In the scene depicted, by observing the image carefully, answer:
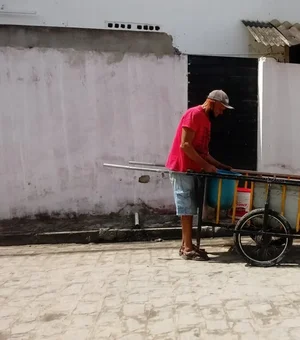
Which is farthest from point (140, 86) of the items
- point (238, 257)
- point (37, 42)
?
point (238, 257)

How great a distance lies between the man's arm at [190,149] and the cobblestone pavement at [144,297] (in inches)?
41.6

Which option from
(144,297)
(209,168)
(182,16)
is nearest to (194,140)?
(209,168)

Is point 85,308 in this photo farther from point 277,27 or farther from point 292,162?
point 277,27

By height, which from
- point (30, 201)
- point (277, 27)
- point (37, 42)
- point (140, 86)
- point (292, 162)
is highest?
point (277, 27)

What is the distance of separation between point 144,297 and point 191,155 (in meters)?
1.56

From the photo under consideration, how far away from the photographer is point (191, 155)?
4.41 m

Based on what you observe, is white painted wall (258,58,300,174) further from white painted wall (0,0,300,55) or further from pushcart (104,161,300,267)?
pushcart (104,161,300,267)

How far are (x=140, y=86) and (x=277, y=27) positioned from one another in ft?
9.60

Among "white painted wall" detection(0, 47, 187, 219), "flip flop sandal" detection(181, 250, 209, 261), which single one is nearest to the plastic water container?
"flip flop sandal" detection(181, 250, 209, 261)

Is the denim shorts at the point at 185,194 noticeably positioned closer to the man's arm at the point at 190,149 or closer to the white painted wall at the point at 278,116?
the man's arm at the point at 190,149

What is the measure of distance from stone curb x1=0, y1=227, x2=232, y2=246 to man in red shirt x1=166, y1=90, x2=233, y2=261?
3.16 feet

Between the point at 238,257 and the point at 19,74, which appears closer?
the point at 238,257

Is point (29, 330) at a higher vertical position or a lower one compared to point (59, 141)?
lower

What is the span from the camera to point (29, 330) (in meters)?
3.09
